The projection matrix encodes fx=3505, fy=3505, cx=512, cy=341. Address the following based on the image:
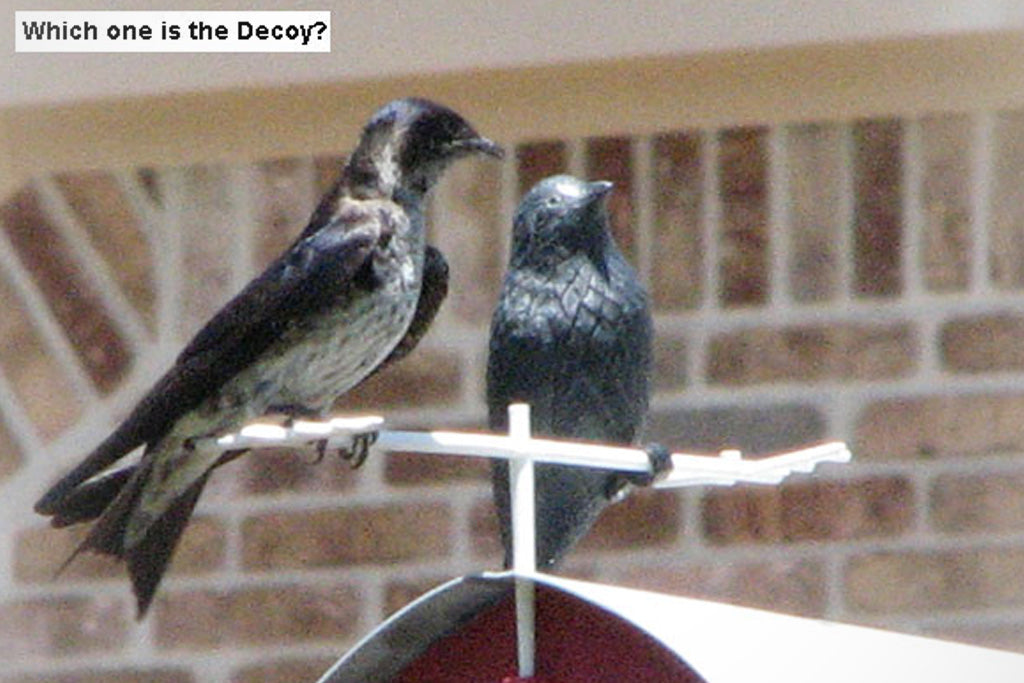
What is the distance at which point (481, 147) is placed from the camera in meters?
2.43

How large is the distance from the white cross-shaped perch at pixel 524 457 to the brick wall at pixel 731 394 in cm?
89

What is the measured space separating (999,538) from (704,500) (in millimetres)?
272

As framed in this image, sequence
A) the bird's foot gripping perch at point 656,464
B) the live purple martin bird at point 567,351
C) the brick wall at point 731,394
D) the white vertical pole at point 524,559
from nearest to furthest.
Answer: the white vertical pole at point 524,559 → the bird's foot gripping perch at point 656,464 → the live purple martin bird at point 567,351 → the brick wall at point 731,394

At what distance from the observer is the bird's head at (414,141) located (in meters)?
2.45

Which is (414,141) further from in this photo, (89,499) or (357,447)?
(89,499)

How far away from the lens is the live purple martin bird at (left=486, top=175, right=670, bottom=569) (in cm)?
239

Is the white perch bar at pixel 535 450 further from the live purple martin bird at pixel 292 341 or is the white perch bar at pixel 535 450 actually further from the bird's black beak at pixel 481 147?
the bird's black beak at pixel 481 147

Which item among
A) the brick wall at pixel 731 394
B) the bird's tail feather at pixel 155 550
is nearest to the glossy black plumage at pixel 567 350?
the bird's tail feather at pixel 155 550

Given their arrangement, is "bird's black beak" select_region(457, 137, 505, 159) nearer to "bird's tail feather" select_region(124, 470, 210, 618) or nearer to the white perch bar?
the white perch bar

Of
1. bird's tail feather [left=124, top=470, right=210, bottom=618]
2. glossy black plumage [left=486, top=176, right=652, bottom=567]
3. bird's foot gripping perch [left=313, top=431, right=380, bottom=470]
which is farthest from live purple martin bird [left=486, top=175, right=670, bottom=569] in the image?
bird's tail feather [left=124, top=470, right=210, bottom=618]

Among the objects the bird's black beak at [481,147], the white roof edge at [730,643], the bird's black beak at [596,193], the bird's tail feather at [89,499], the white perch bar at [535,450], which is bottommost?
the white roof edge at [730,643]

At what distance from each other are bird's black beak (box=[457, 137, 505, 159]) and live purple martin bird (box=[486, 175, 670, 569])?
0.04 m

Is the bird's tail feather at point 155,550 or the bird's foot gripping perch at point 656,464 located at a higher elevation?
the bird's foot gripping perch at point 656,464

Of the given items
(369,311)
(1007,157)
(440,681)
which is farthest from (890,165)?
(440,681)
